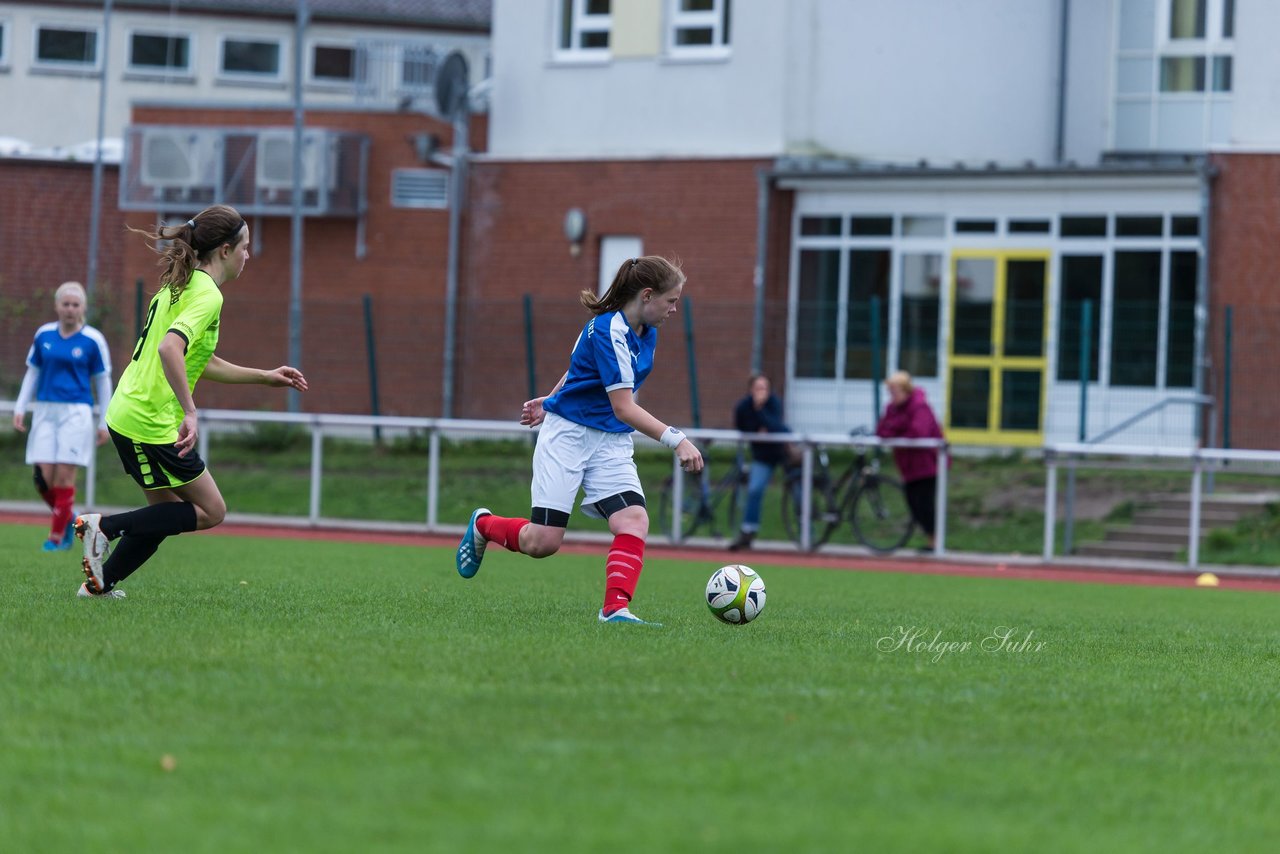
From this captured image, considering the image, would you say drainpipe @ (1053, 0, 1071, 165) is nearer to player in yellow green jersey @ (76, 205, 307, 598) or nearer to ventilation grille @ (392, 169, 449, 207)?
ventilation grille @ (392, 169, 449, 207)

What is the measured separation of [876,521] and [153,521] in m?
11.9

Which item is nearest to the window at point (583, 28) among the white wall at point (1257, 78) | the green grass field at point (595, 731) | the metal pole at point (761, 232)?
the metal pole at point (761, 232)

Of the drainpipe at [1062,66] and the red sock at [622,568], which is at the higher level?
the drainpipe at [1062,66]

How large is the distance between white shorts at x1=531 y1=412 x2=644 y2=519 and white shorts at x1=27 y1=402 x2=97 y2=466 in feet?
21.0

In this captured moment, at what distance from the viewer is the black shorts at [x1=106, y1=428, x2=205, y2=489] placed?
28.1 feet

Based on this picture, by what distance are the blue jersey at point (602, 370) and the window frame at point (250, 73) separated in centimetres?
3717

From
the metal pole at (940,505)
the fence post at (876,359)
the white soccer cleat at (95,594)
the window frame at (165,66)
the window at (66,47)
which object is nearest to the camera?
the white soccer cleat at (95,594)

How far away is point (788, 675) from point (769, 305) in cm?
1849

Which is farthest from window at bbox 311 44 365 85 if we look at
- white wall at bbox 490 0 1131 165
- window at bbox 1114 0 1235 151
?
window at bbox 1114 0 1235 151

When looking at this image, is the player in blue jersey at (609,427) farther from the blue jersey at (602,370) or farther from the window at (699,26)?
the window at (699,26)

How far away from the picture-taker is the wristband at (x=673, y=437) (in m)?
8.11

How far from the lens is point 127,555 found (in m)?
8.80

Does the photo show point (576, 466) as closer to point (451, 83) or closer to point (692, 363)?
point (692, 363)

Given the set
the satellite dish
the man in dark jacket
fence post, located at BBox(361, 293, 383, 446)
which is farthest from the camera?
the satellite dish
